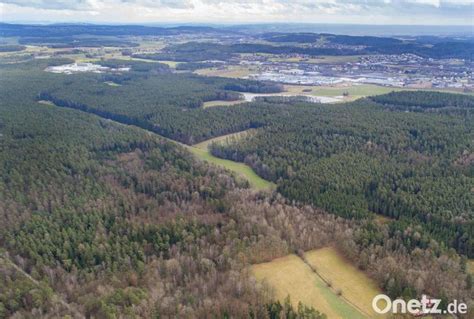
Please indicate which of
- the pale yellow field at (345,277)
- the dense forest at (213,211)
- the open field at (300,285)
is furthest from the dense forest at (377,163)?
the open field at (300,285)

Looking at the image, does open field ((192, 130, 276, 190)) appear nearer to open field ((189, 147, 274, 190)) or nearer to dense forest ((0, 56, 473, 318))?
open field ((189, 147, 274, 190))

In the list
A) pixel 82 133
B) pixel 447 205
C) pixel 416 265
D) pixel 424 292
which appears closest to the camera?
pixel 424 292

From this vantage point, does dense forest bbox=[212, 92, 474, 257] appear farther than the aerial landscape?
Yes

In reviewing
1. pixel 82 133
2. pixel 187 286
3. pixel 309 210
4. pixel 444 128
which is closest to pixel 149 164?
pixel 82 133

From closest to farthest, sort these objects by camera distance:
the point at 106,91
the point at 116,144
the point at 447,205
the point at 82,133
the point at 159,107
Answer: the point at 447,205, the point at 116,144, the point at 82,133, the point at 159,107, the point at 106,91

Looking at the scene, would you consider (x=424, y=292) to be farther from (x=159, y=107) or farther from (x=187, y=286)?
(x=159, y=107)
